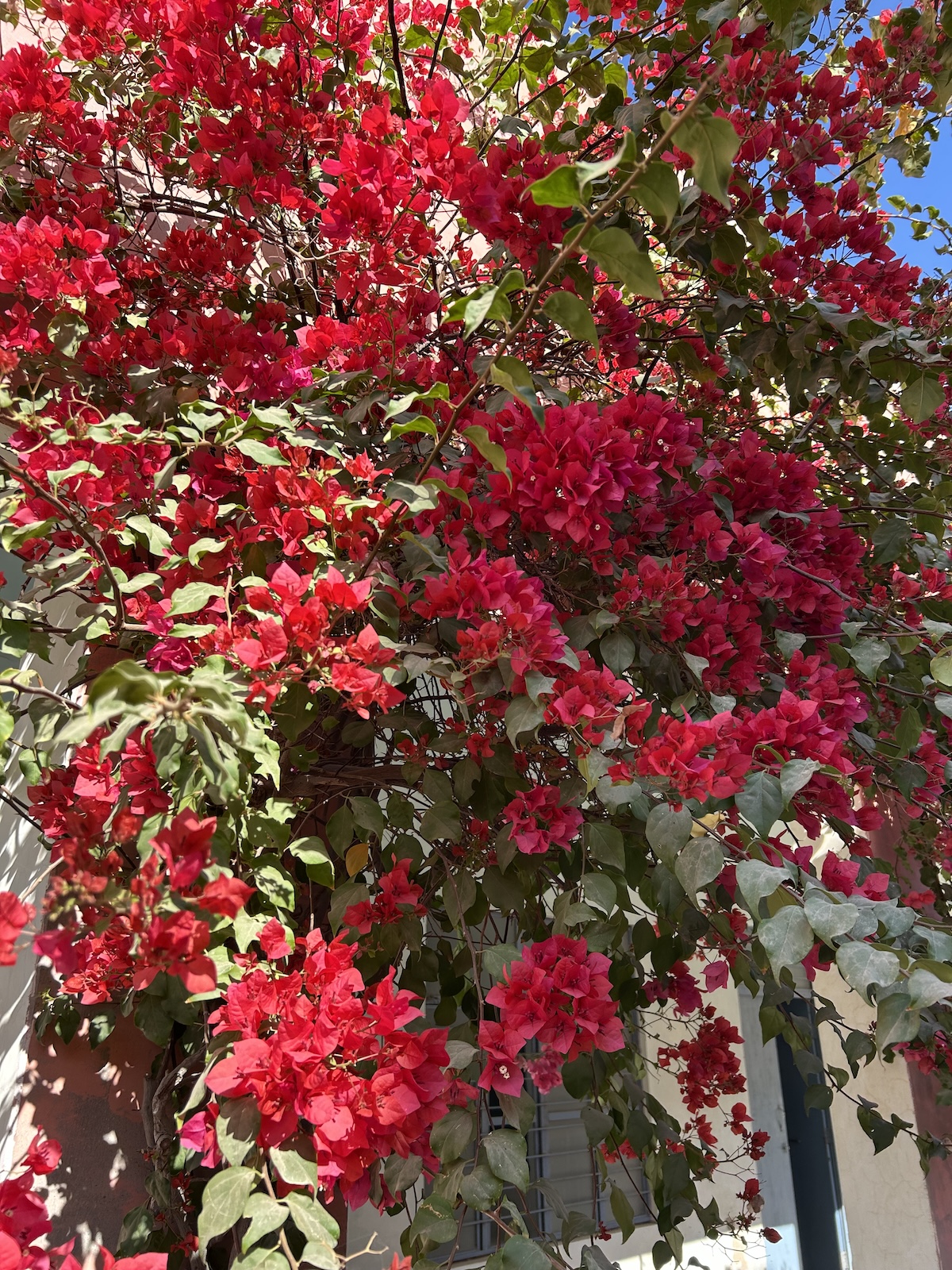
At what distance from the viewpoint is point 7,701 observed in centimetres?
93

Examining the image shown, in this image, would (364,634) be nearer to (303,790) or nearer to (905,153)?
(303,790)

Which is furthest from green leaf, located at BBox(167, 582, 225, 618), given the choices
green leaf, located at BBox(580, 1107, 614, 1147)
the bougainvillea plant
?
green leaf, located at BBox(580, 1107, 614, 1147)

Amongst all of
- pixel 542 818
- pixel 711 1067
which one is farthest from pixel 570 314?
pixel 711 1067

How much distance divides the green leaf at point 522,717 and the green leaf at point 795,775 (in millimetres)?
265

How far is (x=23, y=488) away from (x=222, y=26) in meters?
0.89

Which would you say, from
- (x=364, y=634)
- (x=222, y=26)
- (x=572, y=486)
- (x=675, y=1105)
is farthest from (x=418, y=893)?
(x=675, y=1105)

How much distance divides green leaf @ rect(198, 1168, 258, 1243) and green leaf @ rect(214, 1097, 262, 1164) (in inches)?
0.6

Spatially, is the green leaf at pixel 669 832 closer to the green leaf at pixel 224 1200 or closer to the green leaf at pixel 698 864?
the green leaf at pixel 698 864

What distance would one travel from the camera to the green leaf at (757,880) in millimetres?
790

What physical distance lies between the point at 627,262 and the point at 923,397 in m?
0.92

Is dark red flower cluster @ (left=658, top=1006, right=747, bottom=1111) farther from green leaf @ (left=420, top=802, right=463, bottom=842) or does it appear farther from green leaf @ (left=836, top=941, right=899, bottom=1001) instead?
green leaf @ (left=836, top=941, right=899, bottom=1001)

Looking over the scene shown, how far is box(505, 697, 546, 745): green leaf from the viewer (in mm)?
924

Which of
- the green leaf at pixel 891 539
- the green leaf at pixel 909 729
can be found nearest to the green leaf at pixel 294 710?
the green leaf at pixel 909 729

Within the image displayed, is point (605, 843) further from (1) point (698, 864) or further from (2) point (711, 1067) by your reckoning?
(2) point (711, 1067)
